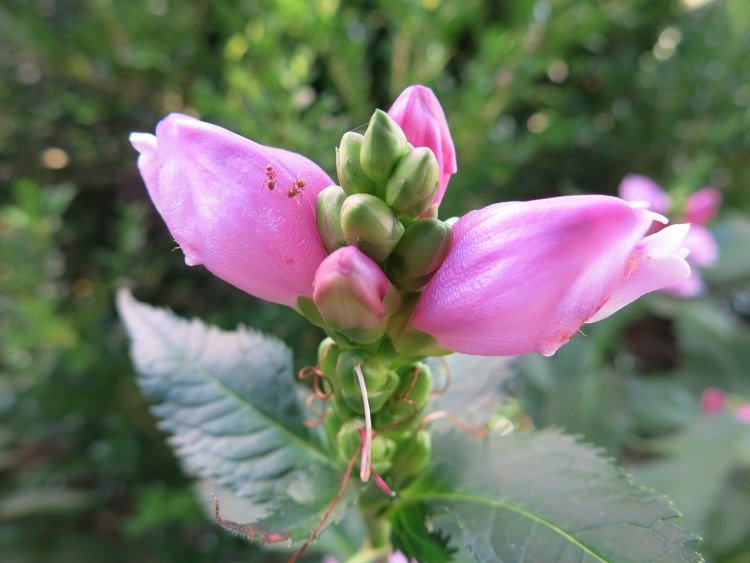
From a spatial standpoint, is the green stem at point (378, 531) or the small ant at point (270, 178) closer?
the small ant at point (270, 178)

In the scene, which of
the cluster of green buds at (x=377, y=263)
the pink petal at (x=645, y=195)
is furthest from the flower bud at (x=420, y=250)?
the pink petal at (x=645, y=195)

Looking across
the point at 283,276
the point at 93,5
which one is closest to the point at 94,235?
the point at 93,5

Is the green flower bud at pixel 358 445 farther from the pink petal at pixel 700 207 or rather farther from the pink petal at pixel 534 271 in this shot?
the pink petal at pixel 700 207

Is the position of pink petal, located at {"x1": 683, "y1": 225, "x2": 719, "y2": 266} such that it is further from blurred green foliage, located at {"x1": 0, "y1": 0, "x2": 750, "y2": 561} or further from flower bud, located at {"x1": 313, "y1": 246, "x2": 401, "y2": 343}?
flower bud, located at {"x1": 313, "y1": 246, "x2": 401, "y2": 343}

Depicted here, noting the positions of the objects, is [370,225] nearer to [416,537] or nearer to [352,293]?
[352,293]

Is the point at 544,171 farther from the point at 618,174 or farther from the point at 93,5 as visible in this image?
the point at 93,5

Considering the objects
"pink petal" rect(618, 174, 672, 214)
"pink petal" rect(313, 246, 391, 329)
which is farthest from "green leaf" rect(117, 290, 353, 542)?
"pink petal" rect(618, 174, 672, 214)
